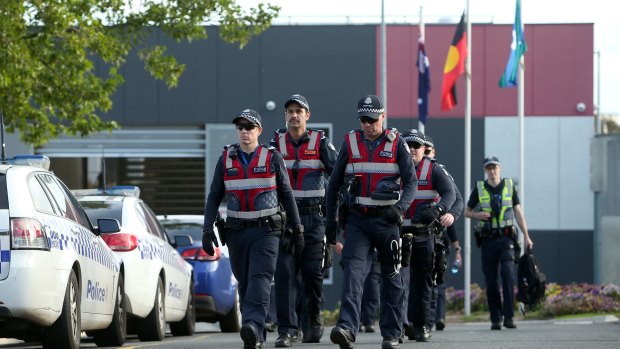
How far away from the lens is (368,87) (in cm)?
3606

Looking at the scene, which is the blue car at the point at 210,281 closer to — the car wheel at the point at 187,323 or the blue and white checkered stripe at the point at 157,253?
the car wheel at the point at 187,323

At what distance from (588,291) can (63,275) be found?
1640 cm

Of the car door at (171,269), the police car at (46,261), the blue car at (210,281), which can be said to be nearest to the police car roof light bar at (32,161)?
the police car at (46,261)

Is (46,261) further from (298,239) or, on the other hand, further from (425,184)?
(425,184)

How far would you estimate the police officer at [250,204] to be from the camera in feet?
38.2

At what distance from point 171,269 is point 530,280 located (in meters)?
5.82

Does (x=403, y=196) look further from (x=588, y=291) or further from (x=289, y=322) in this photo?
(x=588, y=291)

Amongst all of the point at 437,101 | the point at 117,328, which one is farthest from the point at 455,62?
the point at 117,328

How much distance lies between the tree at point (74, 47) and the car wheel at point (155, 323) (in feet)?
20.6

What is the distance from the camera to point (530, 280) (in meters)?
19.8

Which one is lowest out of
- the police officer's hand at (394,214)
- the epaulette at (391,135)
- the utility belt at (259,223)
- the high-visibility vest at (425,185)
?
the utility belt at (259,223)

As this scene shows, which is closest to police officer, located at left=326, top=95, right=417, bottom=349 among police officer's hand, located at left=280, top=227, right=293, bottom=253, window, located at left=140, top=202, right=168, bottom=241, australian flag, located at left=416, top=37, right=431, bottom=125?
police officer's hand, located at left=280, top=227, right=293, bottom=253

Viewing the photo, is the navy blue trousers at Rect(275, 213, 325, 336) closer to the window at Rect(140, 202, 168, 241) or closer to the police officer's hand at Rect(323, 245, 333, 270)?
the police officer's hand at Rect(323, 245, 333, 270)

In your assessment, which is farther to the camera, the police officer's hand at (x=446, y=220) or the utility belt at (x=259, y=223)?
the police officer's hand at (x=446, y=220)
